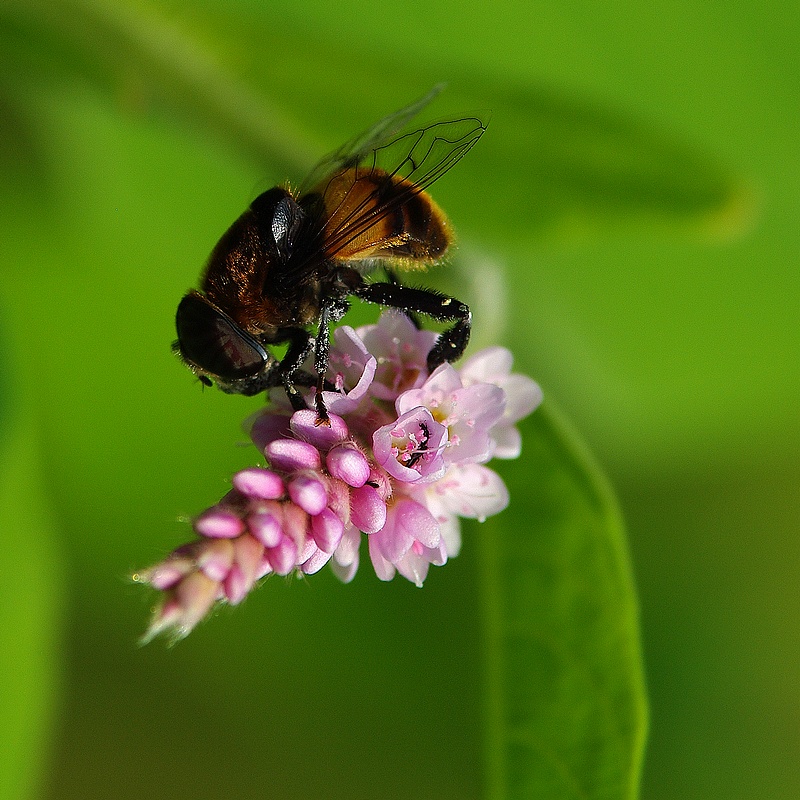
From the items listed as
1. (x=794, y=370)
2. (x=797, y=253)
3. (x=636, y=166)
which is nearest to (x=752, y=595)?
(x=794, y=370)

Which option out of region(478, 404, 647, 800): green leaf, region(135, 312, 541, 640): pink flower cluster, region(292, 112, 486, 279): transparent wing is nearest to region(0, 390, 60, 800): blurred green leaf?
region(135, 312, 541, 640): pink flower cluster

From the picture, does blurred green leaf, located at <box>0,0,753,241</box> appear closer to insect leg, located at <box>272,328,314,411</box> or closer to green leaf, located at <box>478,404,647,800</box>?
insect leg, located at <box>272,328,314,411</box>

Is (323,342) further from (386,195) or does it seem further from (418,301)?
(386,195)

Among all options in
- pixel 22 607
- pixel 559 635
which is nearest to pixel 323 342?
pixel 559 635

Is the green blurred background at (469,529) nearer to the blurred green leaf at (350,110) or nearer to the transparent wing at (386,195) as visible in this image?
the blurred green leaf at (350,110)

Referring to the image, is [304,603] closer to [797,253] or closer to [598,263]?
[598,263]
